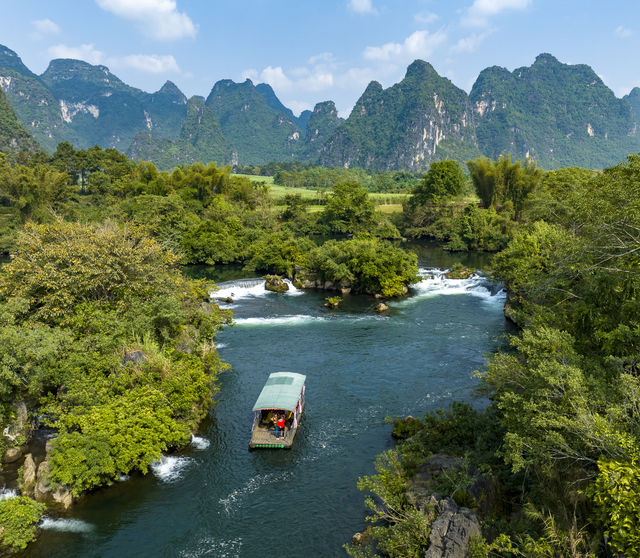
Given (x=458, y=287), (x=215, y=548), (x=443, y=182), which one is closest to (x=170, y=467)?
(x=215, y=548)

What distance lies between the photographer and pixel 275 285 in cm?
4962

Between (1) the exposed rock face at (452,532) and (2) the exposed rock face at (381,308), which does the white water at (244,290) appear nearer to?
(2) the exposed rock face at (381,308)

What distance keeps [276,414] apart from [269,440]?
1.31 meters

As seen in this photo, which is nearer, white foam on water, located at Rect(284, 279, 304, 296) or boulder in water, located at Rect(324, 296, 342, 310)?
boulder in water, located at Rect(324, 296, 342, 310)

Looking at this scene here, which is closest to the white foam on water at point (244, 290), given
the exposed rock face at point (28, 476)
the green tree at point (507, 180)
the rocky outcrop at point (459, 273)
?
the rocky outcrop at point (459, 273)

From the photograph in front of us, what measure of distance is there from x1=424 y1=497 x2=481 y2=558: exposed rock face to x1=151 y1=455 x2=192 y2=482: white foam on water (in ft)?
36.4

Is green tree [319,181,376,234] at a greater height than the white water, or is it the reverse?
green tree [319,181,376,234]

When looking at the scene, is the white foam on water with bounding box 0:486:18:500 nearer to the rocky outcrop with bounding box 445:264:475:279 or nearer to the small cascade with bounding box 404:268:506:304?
the small cascade with bounding box 404:268:506:304

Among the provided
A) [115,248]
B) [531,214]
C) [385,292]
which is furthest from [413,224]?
[115,248]

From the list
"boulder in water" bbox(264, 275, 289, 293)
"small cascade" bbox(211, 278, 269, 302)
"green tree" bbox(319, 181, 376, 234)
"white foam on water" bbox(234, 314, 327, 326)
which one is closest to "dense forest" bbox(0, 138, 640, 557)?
"white foam on water" bbox(234, 314, 327, 326)

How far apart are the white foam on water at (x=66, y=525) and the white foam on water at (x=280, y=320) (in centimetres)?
2252

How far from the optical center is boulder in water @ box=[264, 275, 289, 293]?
4919 cm

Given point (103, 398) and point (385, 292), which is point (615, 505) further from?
point (385, 292)

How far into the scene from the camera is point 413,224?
319 ft
